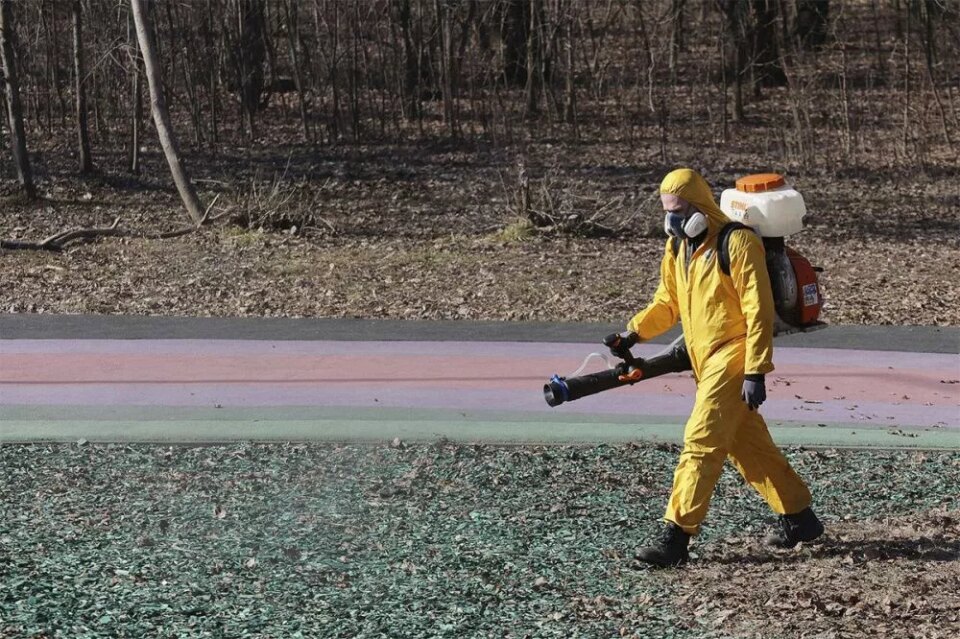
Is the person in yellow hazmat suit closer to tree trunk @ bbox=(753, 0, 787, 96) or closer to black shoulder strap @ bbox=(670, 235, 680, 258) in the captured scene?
black shoulder strap @ bbox=(670, 235, 680, 258)

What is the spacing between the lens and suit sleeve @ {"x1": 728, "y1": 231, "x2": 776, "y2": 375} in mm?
5195

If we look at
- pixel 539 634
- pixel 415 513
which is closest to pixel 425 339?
pixel 415 513

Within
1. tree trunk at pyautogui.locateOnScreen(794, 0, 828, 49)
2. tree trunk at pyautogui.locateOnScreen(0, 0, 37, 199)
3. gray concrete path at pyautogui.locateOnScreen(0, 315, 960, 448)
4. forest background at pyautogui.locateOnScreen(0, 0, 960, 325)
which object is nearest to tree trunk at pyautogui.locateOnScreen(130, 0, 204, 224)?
forest background at pyautogui.locateOnScreen(0, 0, 960, 325)

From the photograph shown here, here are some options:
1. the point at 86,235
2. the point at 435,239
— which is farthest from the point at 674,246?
the point at 86,235

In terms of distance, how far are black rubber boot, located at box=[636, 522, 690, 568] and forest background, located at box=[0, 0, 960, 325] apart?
5.79 m

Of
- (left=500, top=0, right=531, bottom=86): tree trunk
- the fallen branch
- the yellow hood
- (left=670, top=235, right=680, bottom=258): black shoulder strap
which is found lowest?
the fallen branch

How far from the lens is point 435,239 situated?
14938 millimetres

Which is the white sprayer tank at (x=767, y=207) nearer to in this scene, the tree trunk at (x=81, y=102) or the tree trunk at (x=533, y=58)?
the tree trunk at (x=81, y=102)

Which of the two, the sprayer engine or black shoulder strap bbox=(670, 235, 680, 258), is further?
black shoulder strap bbox=(670, 235, 680, 258)

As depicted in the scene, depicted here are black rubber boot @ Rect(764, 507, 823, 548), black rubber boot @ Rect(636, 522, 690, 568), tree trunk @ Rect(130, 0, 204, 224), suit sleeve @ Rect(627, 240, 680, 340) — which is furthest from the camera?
tree trunk @ Rect(130, 0, 204, 224)

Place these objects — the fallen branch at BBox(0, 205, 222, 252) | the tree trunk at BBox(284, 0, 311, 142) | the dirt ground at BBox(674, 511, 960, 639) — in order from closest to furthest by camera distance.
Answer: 1. the dirt ground at BBox(674, 511, 960, 639)
2. the fallen branch at BBox(0, 205, 222, 252)
3. the tree trunk at BBox(284, 0, 311, 142)

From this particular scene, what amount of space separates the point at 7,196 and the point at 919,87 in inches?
631

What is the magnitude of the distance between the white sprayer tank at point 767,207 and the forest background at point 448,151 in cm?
563

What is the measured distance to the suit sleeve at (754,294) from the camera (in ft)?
17.0
